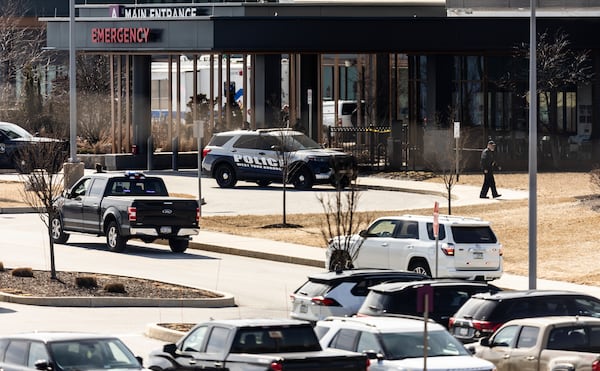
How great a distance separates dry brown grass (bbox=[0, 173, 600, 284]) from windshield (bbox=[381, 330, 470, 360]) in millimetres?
14307

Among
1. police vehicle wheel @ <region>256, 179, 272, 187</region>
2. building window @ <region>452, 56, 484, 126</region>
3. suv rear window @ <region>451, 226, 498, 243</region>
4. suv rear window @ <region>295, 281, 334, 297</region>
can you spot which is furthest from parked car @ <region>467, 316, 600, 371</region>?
building window @ <region>452, 56, 484, 126</region>

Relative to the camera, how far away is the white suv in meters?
29.5

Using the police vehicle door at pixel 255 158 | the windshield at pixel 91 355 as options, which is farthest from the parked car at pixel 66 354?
the police vehicle door at pixel 255 158

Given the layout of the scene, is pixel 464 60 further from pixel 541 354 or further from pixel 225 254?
pixel 541 354

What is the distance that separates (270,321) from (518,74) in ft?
139

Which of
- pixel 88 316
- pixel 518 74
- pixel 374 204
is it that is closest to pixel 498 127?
pixel 518 74

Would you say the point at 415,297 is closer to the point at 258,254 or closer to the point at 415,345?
the point at 415,345

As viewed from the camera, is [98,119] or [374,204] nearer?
[374,204]

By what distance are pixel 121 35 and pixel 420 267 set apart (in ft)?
106

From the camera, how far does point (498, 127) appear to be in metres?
59.9

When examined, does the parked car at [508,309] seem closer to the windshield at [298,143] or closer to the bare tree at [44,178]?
the bare tree at [44,178]

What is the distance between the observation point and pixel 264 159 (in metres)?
52.6

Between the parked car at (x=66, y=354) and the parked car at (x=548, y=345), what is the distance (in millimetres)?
4766

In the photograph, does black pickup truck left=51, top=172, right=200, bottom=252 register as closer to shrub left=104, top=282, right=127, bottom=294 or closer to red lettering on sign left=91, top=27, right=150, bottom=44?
shrub left=104, top=282, right=127, bottom=294
